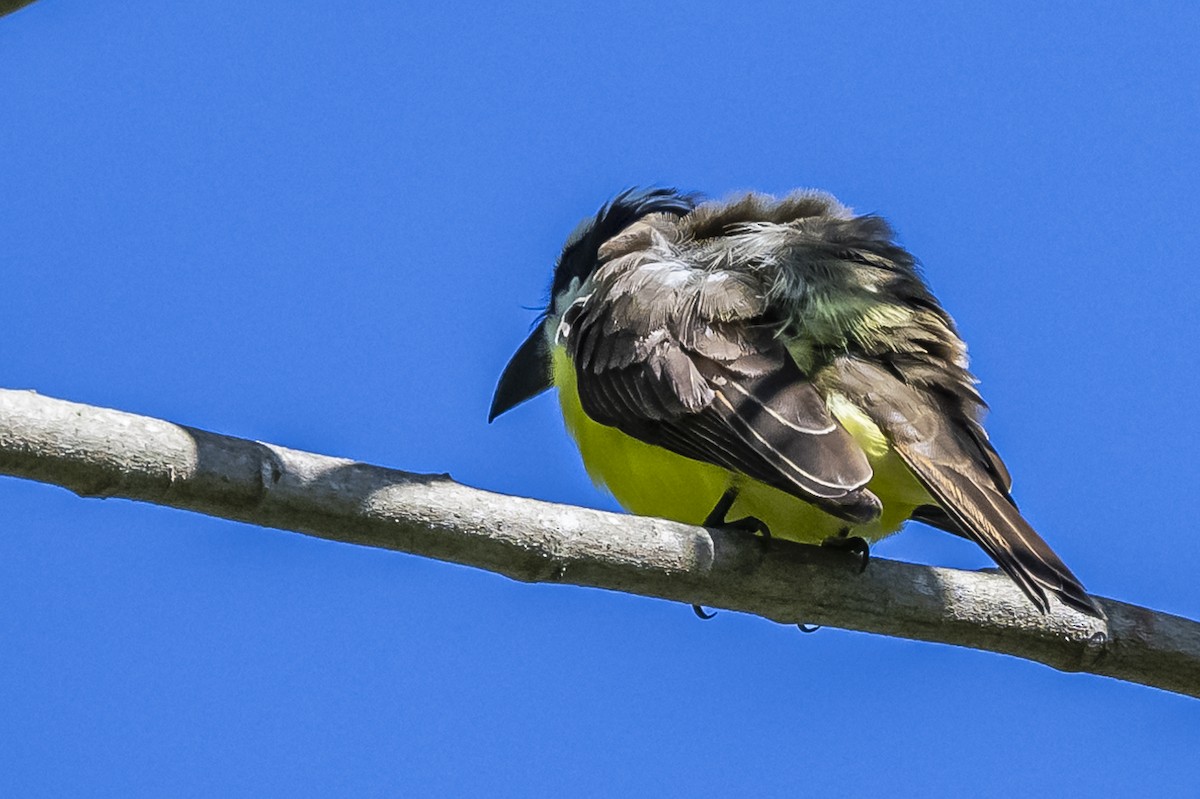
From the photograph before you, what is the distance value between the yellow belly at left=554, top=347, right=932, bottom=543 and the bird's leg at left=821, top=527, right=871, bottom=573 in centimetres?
3

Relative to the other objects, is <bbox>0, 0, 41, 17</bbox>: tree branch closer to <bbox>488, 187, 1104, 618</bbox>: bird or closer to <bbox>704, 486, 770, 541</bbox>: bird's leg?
<bbox>488, 187, 1104, 618</bbox>: bird

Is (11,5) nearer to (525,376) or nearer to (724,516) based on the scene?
(724,516)

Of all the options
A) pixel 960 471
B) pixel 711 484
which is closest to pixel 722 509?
pixel 711 484

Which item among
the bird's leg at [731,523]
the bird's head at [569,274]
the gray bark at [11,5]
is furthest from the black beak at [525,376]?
the gray bark at [11,5]

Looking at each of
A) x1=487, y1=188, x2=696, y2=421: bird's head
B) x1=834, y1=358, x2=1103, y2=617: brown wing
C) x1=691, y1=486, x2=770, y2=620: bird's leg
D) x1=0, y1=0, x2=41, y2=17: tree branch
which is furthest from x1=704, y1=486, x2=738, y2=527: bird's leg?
x1=0, y1=0, x2=41, y2=17: tree branch

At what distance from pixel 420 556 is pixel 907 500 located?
80.7 inches

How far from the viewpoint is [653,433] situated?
204 inches

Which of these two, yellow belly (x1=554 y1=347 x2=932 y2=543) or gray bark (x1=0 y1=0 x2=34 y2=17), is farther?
yellow belly (x1=554 y1=347 x2=932 y2=543)

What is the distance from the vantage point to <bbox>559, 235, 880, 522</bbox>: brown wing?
15.4 ft

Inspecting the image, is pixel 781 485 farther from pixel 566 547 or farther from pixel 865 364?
pixel 566 547

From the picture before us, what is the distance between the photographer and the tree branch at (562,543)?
3398 mm

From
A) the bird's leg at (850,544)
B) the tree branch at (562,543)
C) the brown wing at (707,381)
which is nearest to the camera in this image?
the tree branch at (562,543)

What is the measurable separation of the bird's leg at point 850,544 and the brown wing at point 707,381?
0.43 ft

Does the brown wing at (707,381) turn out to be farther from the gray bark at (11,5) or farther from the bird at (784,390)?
the gray bark at (11,5)
